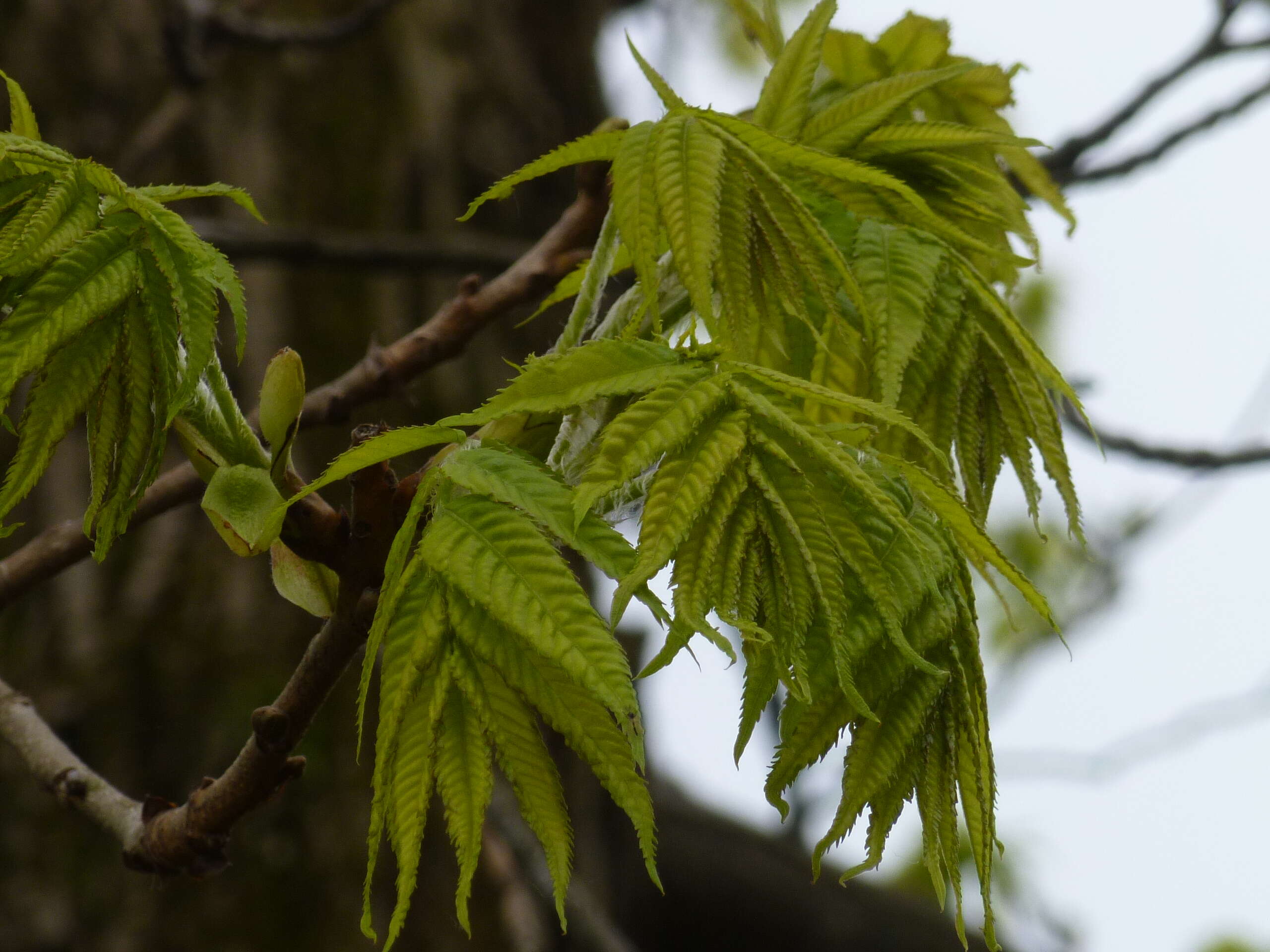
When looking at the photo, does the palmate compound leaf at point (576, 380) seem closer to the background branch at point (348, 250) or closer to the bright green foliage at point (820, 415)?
the bright green foliage at point (820, 415)

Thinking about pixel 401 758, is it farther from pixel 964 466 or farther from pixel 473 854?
pixel 964 466

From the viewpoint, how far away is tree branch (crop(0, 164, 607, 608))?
1187mm

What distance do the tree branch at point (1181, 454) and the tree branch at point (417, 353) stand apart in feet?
3.08

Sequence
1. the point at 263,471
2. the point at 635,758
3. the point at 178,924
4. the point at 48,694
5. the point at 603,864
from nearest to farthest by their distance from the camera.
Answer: the point at 635,758 < the point at 263,471 < the point at 178,924 < the point at 48,694 < the point at 603,864

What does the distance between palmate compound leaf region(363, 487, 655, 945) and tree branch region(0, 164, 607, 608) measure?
680mm

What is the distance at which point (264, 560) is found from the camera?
2109 mm

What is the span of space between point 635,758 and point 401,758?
13 cm

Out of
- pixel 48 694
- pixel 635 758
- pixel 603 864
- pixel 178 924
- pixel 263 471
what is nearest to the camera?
pixel 635 758

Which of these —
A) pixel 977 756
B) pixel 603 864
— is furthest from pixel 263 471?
pixel 603 864

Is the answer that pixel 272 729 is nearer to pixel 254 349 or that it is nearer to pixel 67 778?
pixel 67 778

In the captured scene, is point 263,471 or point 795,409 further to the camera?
point 263,471

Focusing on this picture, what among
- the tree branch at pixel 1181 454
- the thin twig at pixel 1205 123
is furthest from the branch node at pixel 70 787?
the thin twig at pixel 1205 123

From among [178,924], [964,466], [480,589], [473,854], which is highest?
[964,466]

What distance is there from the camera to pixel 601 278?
81 cm
